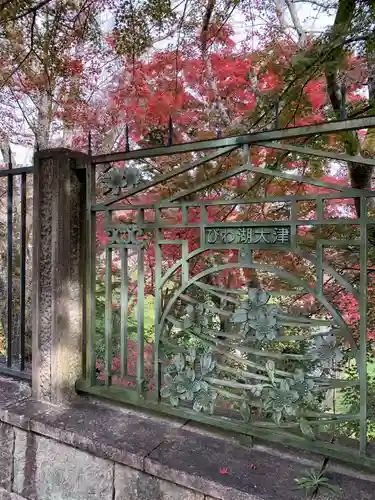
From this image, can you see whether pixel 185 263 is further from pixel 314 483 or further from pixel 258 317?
pixel 314 483

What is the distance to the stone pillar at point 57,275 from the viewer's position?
2055 millimetres

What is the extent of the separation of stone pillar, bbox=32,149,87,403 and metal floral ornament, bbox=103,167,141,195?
0.28m

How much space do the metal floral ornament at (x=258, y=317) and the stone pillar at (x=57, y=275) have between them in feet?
3.41

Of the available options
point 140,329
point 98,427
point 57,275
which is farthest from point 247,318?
point 57,275

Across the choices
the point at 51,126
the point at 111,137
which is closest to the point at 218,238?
the point at 111,137

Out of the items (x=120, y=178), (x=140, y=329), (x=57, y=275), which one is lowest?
(x=140, y=329)

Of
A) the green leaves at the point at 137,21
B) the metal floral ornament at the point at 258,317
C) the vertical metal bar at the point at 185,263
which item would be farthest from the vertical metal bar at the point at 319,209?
the green leaves at the point at 137,21

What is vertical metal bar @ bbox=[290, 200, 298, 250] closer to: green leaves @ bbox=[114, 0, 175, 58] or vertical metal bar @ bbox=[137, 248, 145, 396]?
vertical metal bar @ bbox=[137, 248, 145, 396]

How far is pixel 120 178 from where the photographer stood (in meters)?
1.92

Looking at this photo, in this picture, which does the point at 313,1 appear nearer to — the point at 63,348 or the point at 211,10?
the point at 211,10

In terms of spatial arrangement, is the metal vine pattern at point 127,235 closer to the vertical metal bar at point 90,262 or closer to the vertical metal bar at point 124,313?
the vertical metal bar at point 124,313

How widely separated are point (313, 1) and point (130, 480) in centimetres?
419

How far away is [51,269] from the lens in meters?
2.07

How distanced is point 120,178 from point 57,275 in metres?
0.66
